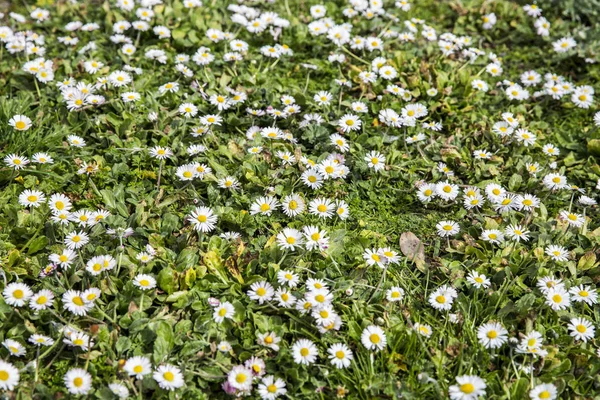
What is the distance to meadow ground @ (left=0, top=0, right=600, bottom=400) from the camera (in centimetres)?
300

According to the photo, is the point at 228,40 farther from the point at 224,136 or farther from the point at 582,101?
the point at 582,101

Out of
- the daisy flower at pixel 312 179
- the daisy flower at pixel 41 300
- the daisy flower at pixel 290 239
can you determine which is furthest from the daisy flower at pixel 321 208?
the daisy flower at pixel 41 300

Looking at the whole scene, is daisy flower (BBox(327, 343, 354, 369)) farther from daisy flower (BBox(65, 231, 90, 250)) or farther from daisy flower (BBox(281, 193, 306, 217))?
daisy flower (BBox(65, 231, 90, 250))

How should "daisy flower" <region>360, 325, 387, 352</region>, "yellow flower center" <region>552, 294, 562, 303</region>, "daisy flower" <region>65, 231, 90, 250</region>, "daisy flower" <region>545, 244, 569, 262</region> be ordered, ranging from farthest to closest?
"daisy flower" <region>545, 244, 569, 262</region>
"daisy flower" <region>65, 231, 90, 250</region>
"yellow flower center" <region>552, 294, 562, 303</region>
"daisy flower" <region>360, 325, 387, 352</region>

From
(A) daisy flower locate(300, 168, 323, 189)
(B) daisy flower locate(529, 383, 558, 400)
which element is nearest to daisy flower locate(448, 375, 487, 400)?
(B) daisy flower locate(529, 383, 558, 400)

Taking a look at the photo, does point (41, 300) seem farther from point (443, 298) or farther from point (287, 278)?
point (443, 298)

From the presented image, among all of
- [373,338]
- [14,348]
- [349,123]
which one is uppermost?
[349,123]

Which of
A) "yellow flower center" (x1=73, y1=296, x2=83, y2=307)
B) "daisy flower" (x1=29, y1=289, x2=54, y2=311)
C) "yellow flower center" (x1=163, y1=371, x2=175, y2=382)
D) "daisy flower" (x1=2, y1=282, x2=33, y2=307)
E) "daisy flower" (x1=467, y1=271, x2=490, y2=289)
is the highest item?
"daisy flower" (x1=467, y1=271, x2=490, y2=289)

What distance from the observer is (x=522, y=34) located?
5594 mm

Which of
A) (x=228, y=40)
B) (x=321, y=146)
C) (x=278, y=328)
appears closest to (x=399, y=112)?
(x=321, y=146)

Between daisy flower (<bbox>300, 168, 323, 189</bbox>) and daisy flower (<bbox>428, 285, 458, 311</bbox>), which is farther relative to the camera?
daisy flower (<bbox>300, 168, 323, 189</bbox>)

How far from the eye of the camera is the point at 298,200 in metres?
3.72

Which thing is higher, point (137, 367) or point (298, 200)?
point (298, 200)

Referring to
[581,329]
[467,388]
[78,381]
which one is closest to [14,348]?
[78,381]
